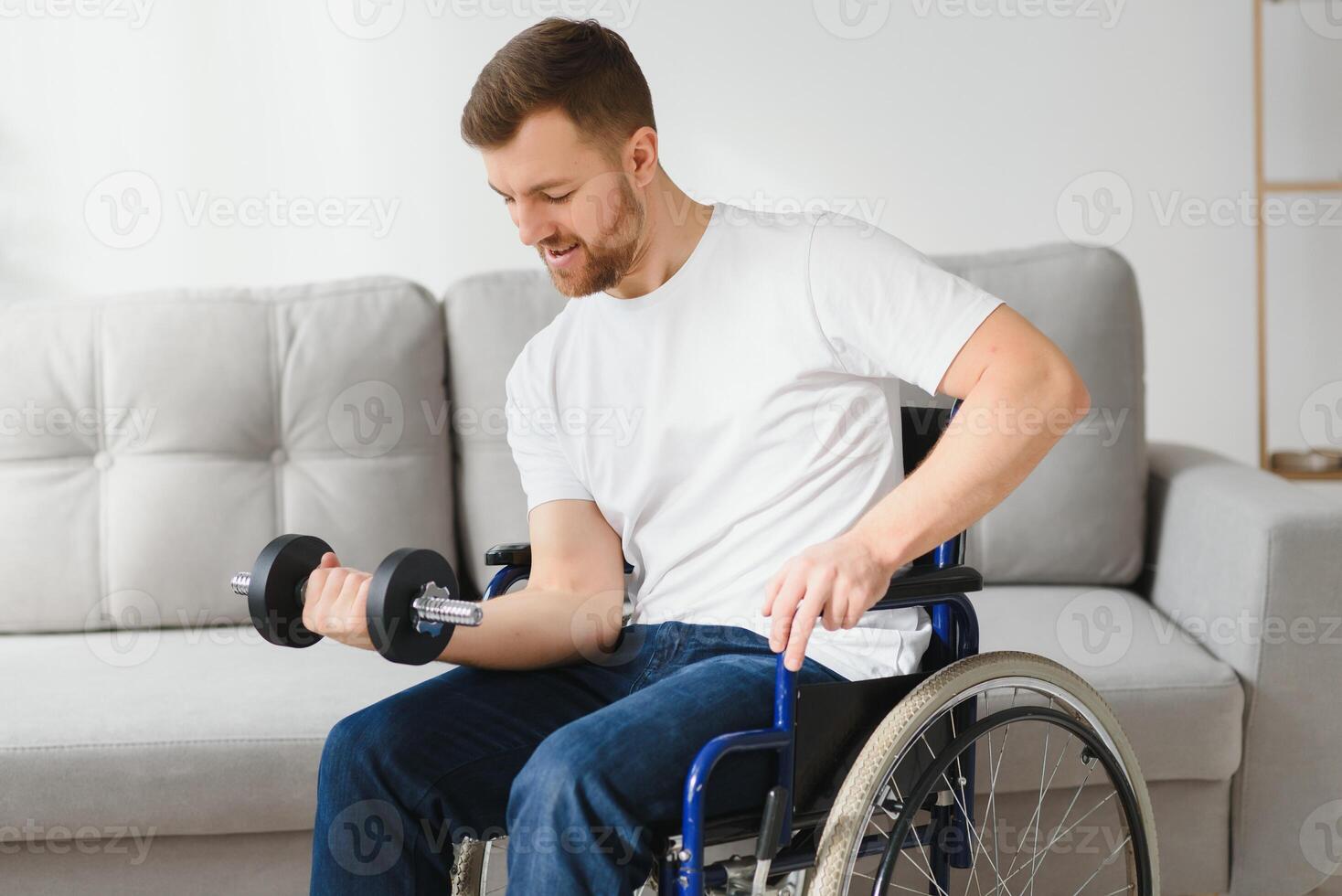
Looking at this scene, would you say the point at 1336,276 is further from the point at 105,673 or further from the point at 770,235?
the point at 105,673

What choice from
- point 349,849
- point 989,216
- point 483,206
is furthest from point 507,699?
point 989,216

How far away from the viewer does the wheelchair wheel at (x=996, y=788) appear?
3.35ft

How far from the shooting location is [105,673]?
175 centimetres

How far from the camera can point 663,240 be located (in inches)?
51.9

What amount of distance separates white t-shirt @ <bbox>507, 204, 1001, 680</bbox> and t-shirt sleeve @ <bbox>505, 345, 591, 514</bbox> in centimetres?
6

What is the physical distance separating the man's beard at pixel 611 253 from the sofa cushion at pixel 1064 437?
30.8 inches

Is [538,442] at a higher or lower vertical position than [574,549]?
higher

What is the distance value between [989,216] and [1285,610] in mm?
1345

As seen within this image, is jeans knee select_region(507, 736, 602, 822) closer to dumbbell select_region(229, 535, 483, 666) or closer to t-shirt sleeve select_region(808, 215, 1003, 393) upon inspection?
dumbbell select_region(229, 535, 483, 666)

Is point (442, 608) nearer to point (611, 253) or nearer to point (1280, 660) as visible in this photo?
point (611, 253)

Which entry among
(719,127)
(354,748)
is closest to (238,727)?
(354,748)

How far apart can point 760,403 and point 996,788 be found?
690 mm

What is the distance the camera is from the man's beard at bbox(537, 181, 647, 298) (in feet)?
4.14

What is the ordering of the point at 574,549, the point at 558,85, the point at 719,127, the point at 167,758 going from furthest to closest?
the point at 719,127
the point at 167,758
the point at 574,549
the point at 558,85
